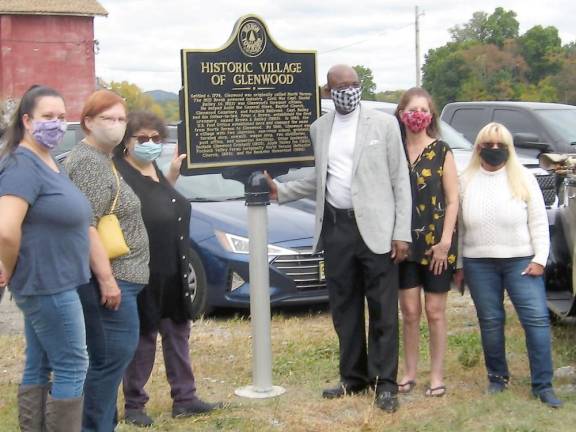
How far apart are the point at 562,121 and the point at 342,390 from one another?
8.21 meters

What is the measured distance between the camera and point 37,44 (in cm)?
4641

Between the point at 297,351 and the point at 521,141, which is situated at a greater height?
the point at 521,141

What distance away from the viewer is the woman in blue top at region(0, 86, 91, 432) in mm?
4047

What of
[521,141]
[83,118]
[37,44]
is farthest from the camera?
[37,44]

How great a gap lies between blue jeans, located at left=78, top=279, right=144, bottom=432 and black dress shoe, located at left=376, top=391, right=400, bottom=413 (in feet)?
5.10

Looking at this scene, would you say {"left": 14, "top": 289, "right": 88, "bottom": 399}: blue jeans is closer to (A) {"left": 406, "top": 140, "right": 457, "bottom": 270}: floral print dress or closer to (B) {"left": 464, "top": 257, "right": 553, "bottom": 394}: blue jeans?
(A) {"left": 406, "top": 140, "right": 457, "bottom": 270}: floral print dress

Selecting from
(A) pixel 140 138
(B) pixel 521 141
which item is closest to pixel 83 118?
(A) pixel 140 138

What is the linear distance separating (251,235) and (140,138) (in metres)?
1.17

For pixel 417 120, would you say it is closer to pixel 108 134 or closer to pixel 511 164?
pixel 511 164

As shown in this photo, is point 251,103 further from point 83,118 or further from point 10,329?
point 10,329

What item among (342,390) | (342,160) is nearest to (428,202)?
(342,160)

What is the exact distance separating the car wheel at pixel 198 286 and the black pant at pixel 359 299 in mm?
2592

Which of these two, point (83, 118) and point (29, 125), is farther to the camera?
point (83, 118)

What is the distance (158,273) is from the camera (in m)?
5.10
